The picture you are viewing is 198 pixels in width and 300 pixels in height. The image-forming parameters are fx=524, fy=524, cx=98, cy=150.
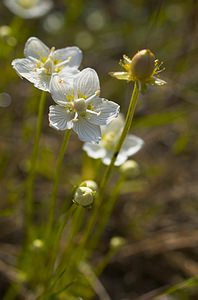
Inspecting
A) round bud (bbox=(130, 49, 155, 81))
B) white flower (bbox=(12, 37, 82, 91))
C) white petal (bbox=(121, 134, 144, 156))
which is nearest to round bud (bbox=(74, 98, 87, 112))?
white flower (bbox=(12, 37, 82, 91))

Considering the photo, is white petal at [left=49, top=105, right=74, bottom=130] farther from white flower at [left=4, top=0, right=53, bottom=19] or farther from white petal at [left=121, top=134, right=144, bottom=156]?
white flower at [left=4, top=0, right=53, bottom=19]

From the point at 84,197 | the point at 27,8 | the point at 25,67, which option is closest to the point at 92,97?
the point at 25,67

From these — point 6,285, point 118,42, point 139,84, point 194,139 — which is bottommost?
point 6,285

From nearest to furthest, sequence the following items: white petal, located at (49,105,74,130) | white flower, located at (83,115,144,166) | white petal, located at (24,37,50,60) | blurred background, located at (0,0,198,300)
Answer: white petal, located at (49,105,74,130)
white petal, located at (24,37,50,60)
white flower, located at (83,115,144,166)
blurred background, located at (0,0,198,300)

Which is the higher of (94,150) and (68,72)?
(68,72)

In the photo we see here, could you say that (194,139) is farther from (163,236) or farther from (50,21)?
(50,21)

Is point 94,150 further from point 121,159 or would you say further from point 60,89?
point 60,89

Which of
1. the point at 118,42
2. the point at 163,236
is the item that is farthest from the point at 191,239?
the point at 118,42
